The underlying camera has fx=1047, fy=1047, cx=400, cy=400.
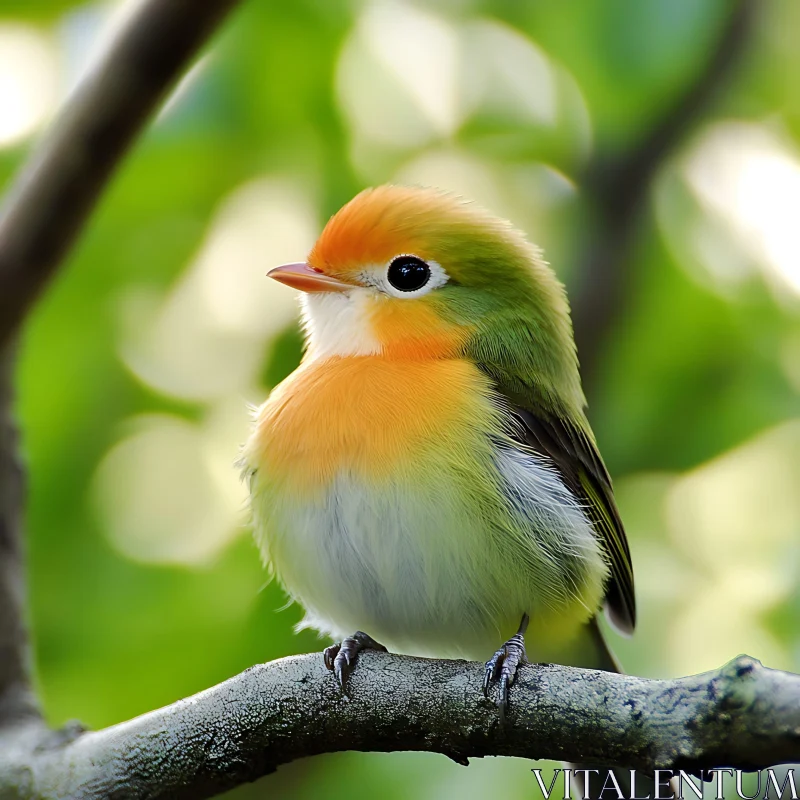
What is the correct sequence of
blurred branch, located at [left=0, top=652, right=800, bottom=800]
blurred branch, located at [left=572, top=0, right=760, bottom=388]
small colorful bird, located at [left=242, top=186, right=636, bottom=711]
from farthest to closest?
1. blurred branch, located at [left=572, top=0, right=760, bottom=388]
2. small colorful bird, located at [left=242, top=186, right=636, bottom=711]
3. blurred branch, located at [left=0, top=652, right=800, bottom=800]

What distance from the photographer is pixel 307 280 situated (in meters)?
4.00

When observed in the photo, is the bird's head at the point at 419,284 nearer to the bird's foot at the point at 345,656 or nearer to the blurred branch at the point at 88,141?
the blurred branch at the point at 88,141

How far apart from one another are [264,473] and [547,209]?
262 centimetres

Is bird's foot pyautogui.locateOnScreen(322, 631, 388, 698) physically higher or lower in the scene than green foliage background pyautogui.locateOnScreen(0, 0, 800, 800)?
lower

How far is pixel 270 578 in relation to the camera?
4.30m

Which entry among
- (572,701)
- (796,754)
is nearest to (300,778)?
(572,701)

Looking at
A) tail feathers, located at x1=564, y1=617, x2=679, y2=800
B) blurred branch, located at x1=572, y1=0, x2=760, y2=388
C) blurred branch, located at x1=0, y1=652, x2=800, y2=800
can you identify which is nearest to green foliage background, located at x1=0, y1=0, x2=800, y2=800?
blurred branch, located at x1=572, y1=0, x2=760, y2=388

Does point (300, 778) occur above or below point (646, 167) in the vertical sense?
below

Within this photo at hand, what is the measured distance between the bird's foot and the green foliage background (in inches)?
46.5

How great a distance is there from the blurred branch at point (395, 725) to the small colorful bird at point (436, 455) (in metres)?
0.19

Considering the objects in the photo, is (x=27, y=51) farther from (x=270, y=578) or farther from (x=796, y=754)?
(x=796, y=754)

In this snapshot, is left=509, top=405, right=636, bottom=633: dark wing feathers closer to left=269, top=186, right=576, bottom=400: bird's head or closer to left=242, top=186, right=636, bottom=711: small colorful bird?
left=242, top=186, right=636, bottom=711: small colorful bird

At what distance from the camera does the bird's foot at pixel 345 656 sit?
9.54ft

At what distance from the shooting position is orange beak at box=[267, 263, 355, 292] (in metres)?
3.99
